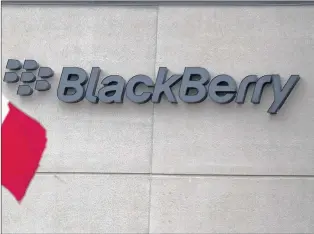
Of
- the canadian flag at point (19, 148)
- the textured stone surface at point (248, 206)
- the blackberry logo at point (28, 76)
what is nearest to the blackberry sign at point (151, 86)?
the blackberry logo at point (28, 76)

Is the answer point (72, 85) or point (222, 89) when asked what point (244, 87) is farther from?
point (72, 85)

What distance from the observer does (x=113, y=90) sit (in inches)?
284

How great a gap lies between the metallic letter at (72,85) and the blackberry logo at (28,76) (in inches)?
5.2

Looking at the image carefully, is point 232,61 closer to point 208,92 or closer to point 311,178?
point 208,92

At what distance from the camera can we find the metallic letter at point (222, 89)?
7098 millimetres

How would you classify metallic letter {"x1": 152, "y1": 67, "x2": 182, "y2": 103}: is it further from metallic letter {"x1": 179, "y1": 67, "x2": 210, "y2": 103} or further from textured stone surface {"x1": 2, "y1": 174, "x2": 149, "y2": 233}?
textured stone surface {"x1": 2, "y1": 174, "x2": 149, "y2": 233}

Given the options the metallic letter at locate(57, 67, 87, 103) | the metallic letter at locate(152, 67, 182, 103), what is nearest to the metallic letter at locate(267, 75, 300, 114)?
the metallic letter at locate(152, 67, 182, 103)

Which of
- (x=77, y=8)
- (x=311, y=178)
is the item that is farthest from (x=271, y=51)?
(x=77, y=8)

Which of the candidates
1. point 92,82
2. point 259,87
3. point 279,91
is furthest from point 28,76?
point 279,91

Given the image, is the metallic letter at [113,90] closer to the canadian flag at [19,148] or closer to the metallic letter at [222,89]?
the canadian flag at [19,148]

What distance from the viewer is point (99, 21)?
7.29m

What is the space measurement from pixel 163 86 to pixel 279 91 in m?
1.06

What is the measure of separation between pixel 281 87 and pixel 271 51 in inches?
13.9

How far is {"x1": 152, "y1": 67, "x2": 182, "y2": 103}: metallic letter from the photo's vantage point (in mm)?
7121
